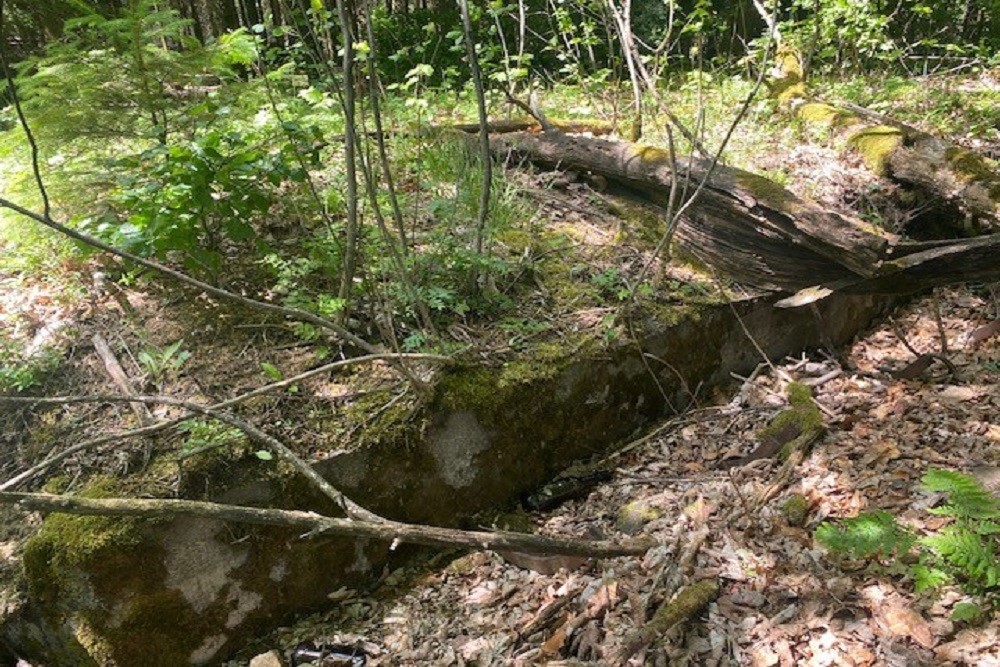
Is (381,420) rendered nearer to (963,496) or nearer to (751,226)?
(963,496)

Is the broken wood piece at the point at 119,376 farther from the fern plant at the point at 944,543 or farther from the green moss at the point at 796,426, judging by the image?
the green moss at the point at 796,426

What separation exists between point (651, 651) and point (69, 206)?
11.2 ft

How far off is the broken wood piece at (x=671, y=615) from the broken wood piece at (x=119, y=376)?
215 centimetres

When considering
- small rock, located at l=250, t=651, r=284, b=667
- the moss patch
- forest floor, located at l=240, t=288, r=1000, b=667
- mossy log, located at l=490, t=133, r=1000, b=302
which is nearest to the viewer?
forest floor, located at l=240, t=288, r=1000, b=667

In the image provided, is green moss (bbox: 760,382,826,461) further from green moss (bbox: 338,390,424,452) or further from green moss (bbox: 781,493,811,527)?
green moss (bbox: 338,390,424,452)

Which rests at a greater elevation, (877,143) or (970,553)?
(877,143)

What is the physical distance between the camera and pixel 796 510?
9.31 feet

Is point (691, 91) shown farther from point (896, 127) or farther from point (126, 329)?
point (126, 329)

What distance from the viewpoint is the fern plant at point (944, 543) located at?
2.17 metres

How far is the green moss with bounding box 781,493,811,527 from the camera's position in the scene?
2.82m

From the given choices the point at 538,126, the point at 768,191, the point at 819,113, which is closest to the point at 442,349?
the point at 768,191

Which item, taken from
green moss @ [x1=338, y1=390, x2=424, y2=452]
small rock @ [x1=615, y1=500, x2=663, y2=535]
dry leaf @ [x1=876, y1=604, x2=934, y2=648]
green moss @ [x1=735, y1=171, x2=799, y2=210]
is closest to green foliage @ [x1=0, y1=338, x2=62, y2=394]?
green moss @ [x1=338, y1=390, x2=424, y2=452]

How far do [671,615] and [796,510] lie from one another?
0.78 metres

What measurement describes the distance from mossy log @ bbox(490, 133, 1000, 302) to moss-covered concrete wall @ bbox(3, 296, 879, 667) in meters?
0.36
